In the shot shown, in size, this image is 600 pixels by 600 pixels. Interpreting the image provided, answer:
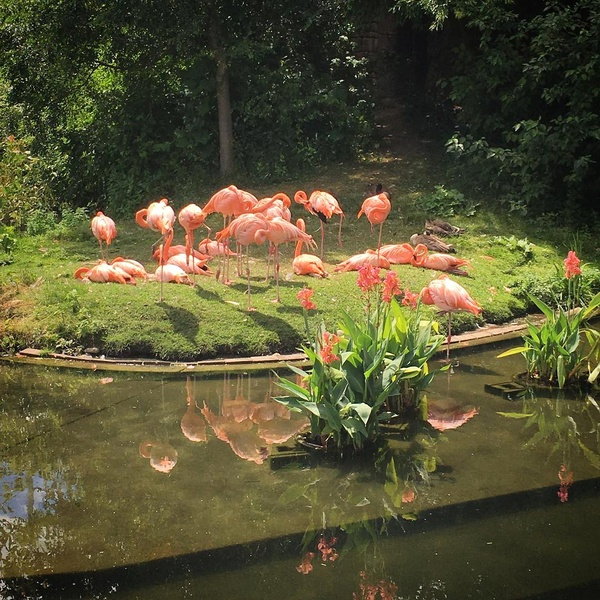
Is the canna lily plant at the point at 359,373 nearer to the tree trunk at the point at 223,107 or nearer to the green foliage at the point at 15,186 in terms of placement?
the green foliage at the point at 15,186

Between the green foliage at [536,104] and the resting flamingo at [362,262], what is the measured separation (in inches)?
133

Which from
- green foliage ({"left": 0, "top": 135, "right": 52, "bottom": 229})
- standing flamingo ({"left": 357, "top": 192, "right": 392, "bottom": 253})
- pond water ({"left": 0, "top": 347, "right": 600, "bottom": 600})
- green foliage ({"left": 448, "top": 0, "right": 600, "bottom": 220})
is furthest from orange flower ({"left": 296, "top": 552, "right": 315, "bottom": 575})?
green foliage ({"left": 448, "top": 0, "right": 600, "bottom": 220})

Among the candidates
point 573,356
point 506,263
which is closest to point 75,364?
point 573,356

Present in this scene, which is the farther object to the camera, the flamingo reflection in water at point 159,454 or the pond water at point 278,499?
the flamingo reflection in water at point 159,454

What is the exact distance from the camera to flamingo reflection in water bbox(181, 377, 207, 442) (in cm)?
557

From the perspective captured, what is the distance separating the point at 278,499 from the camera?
465 cm

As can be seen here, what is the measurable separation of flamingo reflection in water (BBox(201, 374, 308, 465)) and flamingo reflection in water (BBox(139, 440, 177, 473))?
366 millimetres

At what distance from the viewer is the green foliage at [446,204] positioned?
11023 millimetres

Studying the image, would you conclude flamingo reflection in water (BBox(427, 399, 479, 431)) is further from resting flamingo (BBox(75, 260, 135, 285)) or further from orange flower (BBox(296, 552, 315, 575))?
resting flamingo (BBox(75, 260, 135, 285))

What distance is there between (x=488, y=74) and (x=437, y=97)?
2.06 meters

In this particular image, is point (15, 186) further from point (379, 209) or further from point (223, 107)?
point (379, 209)

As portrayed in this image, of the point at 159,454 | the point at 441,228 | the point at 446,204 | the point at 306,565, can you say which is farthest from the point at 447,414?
the point at 446,204

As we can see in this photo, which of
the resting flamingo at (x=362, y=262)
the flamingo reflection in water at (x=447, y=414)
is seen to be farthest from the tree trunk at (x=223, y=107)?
the flamingo reflection in water at (x=447, y=414)

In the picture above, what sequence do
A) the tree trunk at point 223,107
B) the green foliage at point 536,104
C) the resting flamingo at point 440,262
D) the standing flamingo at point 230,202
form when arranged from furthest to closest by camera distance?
the tree trunk at point 223,107
the green foliage at point 536,104
the resting flamingo at point 440,262
the standing flamingo at point 230,202
